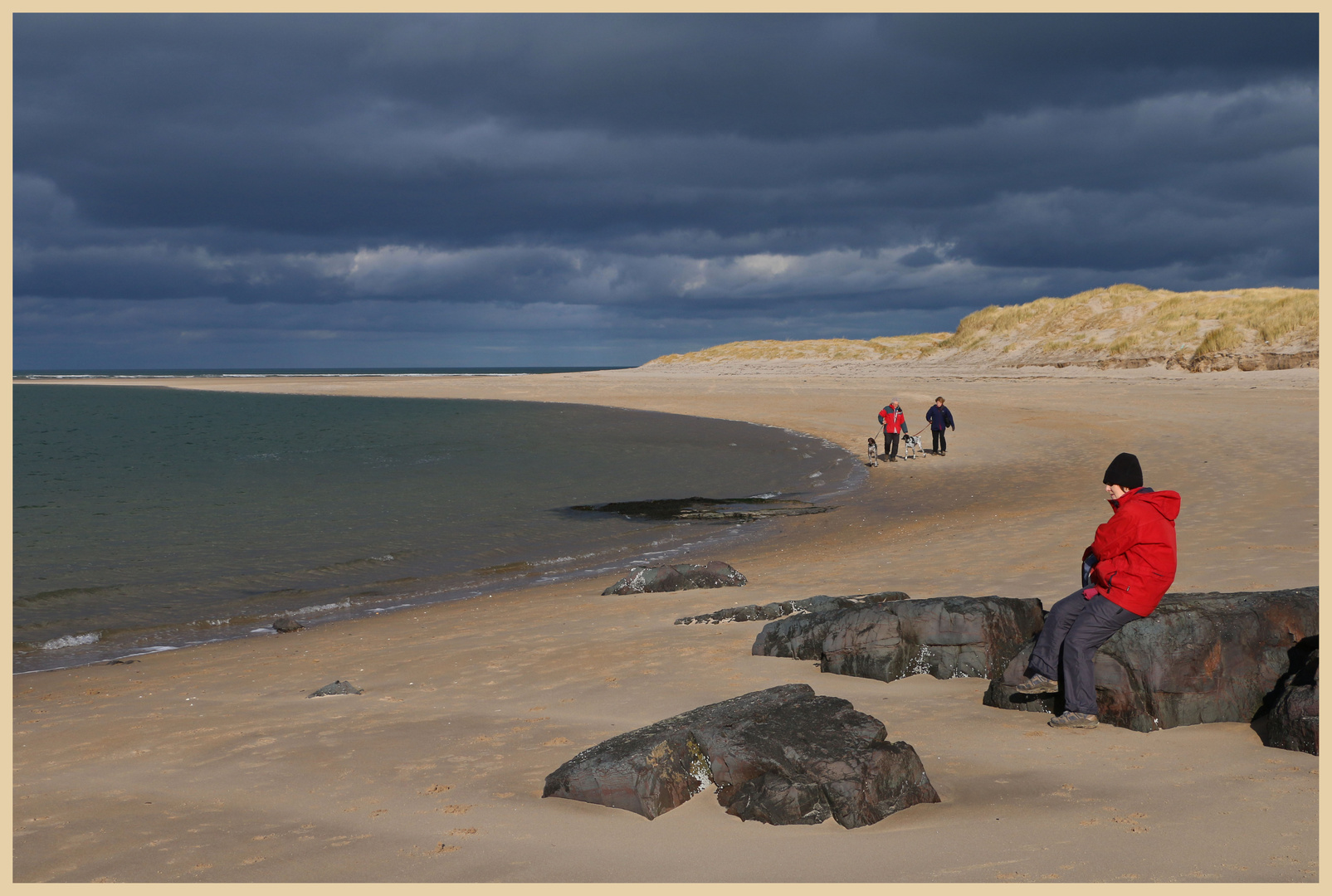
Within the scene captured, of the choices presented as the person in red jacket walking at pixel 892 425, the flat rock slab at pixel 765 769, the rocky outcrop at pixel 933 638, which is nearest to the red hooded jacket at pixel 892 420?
the person in red jacket walking at pixel 892 425

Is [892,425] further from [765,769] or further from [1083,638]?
[765,769]

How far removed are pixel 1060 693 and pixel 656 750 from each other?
3.10 metres

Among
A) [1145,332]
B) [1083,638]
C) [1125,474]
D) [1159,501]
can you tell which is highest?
[1145,332]

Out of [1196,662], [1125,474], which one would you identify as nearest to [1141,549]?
[1125,474]

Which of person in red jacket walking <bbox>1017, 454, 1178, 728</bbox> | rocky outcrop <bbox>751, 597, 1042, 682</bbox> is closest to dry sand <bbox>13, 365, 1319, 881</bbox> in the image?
rocky outcrop <bbox>751, 597, 1042, 682</bbox>

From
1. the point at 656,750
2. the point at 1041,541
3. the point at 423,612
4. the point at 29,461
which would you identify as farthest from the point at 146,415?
the point at 656,750

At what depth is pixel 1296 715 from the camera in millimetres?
5742

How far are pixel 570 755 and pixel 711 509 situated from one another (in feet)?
52.0

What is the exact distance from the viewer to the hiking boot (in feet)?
22.0

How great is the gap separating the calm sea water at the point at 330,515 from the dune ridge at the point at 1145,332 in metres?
31.8

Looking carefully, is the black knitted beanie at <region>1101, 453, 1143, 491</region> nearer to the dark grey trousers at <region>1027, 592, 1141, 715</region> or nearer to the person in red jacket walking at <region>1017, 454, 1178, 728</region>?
the person in red jacket walking at <region>1017, 454, 1178, 728</region>

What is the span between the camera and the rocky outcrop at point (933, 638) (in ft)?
25.6

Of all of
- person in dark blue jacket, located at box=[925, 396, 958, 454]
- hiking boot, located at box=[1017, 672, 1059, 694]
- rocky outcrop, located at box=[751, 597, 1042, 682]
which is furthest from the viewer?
person in dark blue jacket, located at box=[925, 396, 958, 454]

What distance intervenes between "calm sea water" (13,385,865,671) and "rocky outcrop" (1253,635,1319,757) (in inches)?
386
